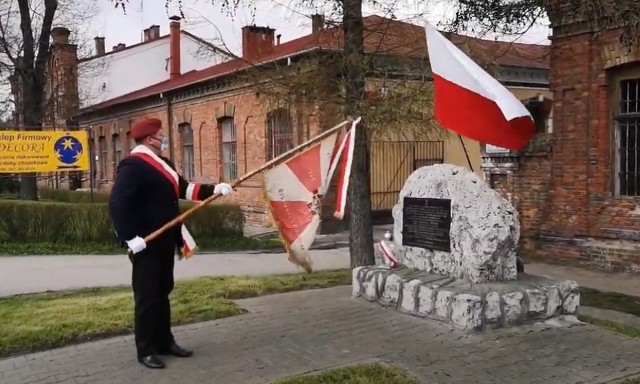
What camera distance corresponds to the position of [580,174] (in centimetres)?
1169

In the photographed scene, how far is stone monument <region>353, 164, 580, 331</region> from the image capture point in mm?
6402

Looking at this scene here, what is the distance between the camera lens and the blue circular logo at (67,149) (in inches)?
683

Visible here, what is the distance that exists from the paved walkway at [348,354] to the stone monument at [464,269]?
178mm

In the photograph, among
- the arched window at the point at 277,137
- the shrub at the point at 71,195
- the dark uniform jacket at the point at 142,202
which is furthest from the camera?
the shrub at the point at 71,195

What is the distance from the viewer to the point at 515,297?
6.42 meters

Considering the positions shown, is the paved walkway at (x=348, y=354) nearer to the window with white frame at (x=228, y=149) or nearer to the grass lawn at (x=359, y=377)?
the grass lawn at (x=359, y=377)

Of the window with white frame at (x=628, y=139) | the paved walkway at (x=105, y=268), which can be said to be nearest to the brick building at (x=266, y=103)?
the window with white frame at (x=628, y=139)

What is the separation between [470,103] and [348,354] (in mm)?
2740

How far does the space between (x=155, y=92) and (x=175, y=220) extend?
2117cm

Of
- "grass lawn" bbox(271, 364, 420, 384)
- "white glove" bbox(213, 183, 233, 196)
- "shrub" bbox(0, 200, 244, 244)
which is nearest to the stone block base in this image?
"grass lawn" bbox(271, 364, 420, 384)

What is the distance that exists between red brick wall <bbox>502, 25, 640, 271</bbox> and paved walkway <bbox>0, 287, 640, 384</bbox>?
16.9ft

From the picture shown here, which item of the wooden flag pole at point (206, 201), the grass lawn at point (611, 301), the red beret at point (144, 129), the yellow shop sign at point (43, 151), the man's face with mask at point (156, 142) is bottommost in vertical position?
the grass lawn at point (611, 301)

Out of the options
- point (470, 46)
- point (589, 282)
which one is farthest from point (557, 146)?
point (470, 46)

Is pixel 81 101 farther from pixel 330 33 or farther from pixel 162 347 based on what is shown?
pixel 162 347
